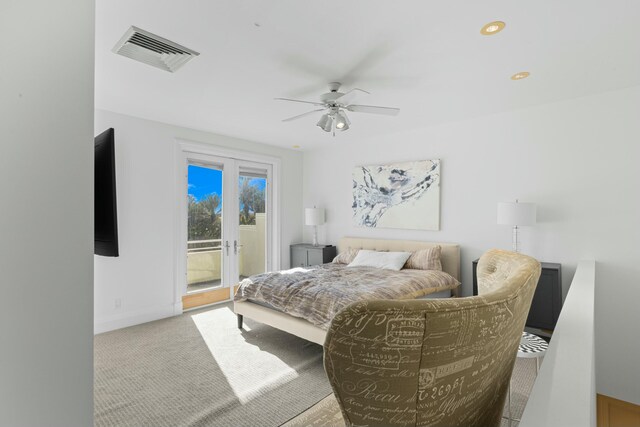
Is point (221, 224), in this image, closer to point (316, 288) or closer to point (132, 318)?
point (132, 318)

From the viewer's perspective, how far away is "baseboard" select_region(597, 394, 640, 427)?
2.62 meters

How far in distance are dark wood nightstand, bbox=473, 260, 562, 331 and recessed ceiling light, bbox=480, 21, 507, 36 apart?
7.28 feet

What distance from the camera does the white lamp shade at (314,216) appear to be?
5.47 metres

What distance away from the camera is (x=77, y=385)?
65 centimetres

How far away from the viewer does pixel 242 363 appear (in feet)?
9.60

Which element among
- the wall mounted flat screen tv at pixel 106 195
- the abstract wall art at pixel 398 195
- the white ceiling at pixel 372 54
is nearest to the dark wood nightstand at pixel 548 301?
the abstract wall art at pixel 398 195

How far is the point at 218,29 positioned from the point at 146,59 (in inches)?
30.9

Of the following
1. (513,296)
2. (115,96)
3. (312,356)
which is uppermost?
(115,96)

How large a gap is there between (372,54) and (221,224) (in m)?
3.46

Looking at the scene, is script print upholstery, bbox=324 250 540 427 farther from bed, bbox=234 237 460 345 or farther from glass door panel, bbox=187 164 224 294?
glass door panel, bbox=187 164 224 294

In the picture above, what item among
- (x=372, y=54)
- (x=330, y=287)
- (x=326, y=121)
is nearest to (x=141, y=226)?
(x=330, y=287)

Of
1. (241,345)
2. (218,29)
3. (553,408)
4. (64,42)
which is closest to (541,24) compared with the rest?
(218,29)

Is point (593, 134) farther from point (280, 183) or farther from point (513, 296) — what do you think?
point (280, 183)

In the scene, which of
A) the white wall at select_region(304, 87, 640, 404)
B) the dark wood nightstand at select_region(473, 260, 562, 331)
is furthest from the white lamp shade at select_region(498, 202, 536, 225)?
the dark wood nightstand at select_region(473, 260, 562, 331)
